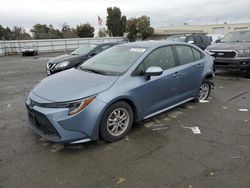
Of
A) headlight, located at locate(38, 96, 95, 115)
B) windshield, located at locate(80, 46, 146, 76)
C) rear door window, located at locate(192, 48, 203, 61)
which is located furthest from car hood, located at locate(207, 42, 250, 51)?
headlight, located at locate(38, 96, 95, 115)

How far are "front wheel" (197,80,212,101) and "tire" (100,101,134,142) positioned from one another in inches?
93.3

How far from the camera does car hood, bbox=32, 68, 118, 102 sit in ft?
10.0

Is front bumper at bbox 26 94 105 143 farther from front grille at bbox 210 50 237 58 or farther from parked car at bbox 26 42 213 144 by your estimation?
front grille at bbox 210 50 237 58

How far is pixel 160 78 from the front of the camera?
12.8 feet

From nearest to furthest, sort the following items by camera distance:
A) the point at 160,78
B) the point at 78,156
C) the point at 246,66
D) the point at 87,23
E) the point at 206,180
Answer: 1. the point at 206,180
2. the point at 78,156
3. the point at 160,78
4. the point at 246,66
5. the point at 87,23

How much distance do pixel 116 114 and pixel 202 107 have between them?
242cm

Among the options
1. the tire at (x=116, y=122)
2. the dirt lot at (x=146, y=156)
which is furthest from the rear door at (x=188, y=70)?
the tire at (x=116, y=122)

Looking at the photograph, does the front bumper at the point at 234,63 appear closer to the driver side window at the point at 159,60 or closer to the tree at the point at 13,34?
the driver side window at the point at 159,60

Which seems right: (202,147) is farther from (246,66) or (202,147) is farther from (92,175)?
(246,66)

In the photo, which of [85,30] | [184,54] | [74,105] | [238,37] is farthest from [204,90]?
[85,30]

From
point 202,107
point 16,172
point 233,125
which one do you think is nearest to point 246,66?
point 202,107

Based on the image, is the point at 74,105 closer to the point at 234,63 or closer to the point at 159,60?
the point at 159,60

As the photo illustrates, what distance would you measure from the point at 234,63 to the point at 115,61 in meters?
5.23

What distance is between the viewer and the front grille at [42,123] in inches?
118
